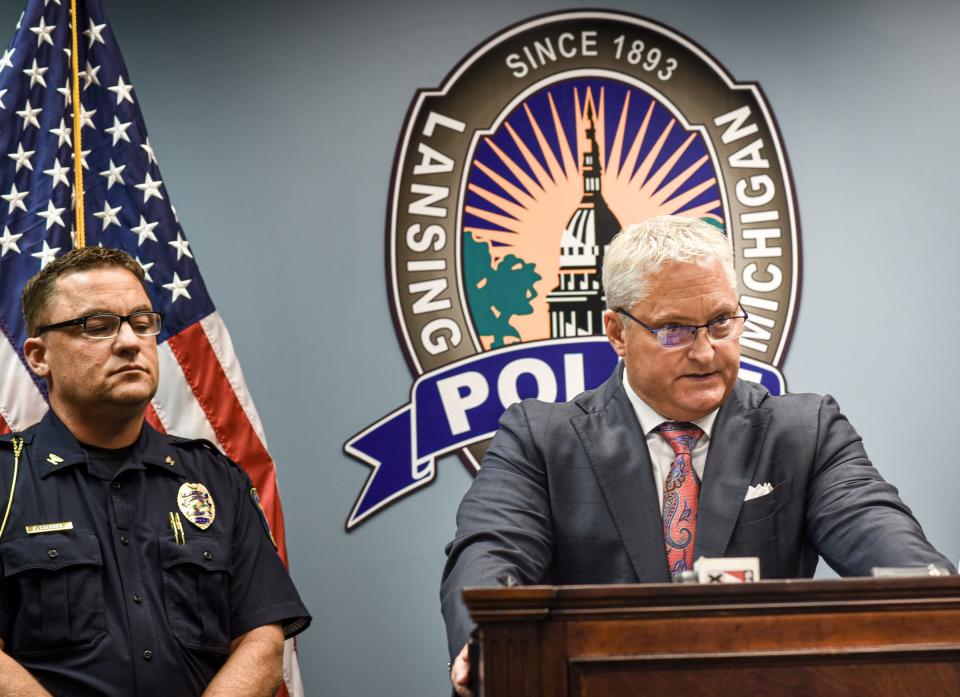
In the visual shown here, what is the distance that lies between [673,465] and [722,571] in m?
0.65

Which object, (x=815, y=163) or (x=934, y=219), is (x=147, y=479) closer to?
(x=815, y=163)

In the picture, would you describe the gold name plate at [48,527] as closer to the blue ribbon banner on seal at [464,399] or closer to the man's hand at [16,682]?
the man's hand at [16,682]

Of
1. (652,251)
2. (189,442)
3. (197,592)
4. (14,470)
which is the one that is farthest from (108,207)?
(652,251)

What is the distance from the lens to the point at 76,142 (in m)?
2.84

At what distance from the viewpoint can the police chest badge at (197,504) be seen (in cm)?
238

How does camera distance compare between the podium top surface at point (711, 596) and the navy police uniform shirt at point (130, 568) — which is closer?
the podium top surface at point (711, 596)

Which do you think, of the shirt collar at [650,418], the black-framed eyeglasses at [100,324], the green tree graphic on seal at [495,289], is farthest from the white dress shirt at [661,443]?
the green tree graphic on seal at [495,289]

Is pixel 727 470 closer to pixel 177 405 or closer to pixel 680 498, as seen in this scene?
pixel 680 498

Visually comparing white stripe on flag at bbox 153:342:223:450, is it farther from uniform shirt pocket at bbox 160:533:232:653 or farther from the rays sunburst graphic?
the rays sunburst graphic

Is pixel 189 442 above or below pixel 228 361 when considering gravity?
below

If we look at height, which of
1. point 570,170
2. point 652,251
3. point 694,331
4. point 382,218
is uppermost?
point 570,170

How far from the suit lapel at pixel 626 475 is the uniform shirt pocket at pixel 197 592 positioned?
80 centimetres

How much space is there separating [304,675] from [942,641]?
215cm

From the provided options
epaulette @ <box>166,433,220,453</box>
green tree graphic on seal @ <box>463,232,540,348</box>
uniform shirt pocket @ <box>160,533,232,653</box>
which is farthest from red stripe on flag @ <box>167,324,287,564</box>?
green tree graphic on seal @ <box>463,232,540,348</box>
